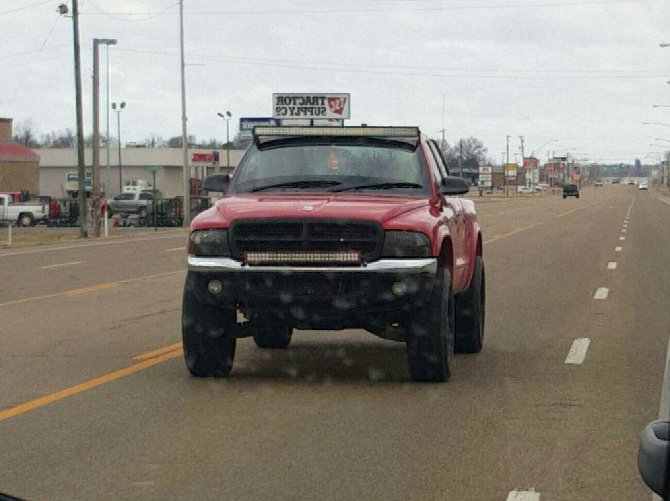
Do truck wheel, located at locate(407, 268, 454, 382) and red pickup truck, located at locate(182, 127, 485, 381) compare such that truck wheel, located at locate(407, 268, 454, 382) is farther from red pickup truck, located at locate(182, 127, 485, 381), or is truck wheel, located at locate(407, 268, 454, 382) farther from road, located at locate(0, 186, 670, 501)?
road, located at locate(0, 186, 670, 501)

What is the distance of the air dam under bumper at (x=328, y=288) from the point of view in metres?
8.71

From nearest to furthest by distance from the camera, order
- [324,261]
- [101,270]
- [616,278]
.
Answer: [324,261]
[616,278]
[101,270]

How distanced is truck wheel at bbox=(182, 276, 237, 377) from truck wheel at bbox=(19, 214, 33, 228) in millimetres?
53029

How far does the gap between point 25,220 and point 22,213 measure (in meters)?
0.45

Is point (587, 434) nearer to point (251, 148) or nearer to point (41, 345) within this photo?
point (251, 148)

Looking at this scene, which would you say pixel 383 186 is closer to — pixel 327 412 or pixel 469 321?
pixel 469 321

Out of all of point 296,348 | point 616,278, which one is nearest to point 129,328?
point 296,348

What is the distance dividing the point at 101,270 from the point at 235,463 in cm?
1744

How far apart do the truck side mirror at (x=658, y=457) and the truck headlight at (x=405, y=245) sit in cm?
630

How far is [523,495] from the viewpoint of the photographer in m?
5.89

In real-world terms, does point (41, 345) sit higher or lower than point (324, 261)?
lower

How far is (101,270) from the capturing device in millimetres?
23609

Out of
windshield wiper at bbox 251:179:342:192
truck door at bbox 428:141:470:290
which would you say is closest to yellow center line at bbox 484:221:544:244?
truck door at bbox 428:141:470:290

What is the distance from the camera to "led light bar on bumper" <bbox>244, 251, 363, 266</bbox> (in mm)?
8758
